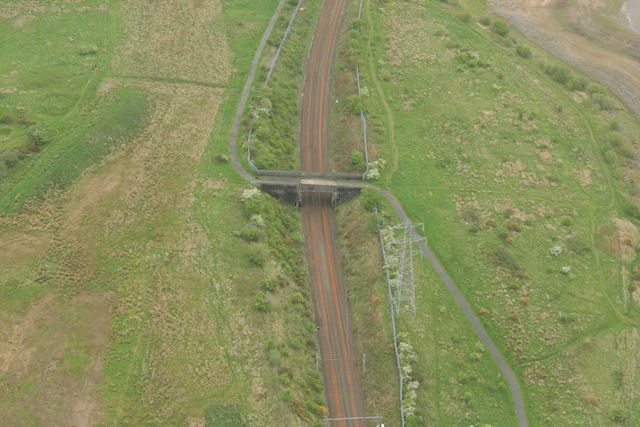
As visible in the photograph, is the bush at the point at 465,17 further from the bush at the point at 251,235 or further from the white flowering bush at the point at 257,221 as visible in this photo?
the bush at the point at 251,235

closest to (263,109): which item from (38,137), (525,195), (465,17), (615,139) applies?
(38,137)

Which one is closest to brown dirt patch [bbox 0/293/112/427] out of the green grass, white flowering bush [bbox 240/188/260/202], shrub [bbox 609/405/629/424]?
the green grass

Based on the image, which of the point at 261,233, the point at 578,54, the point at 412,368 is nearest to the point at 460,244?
the point at 412,368

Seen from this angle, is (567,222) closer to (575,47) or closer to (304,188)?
(304,188)

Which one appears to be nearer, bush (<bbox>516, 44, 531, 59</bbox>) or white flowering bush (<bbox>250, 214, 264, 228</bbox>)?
white flowering bush (<bbox>250, 214, 264, 228</bbox>)

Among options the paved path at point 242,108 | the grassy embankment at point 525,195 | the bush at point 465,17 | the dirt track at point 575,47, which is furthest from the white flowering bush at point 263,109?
the dirt track at point 575,47

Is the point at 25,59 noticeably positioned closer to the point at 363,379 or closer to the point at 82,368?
the point at 82,368

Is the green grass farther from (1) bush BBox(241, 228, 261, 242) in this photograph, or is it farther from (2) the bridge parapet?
(1) bush BBox(241, 228, 261, 242)
